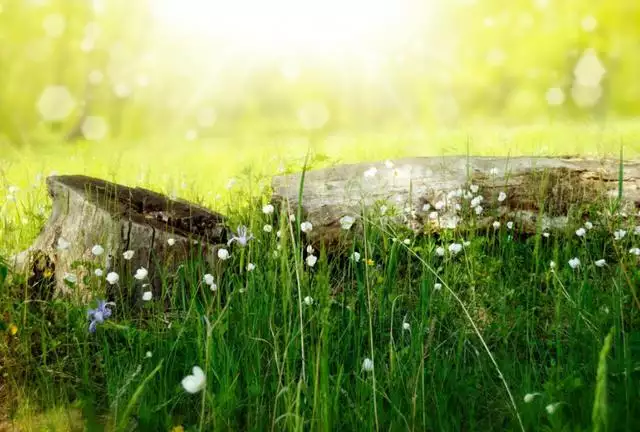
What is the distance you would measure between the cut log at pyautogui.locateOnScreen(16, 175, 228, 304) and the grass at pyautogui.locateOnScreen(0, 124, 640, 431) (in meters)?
0.09

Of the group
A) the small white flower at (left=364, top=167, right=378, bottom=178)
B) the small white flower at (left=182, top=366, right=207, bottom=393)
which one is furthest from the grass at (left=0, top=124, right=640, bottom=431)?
the small white flower at (left=364, top=167, right=378, bottom=178)

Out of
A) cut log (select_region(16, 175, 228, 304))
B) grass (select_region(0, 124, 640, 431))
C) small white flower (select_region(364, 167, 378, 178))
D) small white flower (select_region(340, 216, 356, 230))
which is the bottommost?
grass (select_region(0, 124, 640, 431))

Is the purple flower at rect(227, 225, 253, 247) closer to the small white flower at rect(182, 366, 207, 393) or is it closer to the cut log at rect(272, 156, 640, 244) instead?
the cut log at rect(272, 156, 640, 244)

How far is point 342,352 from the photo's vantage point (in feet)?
7.38

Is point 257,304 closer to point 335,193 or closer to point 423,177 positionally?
point 335,193

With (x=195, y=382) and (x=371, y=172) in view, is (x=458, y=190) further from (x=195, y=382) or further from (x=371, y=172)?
(x=195, y=382)

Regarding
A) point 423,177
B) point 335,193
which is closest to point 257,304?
point 335,193

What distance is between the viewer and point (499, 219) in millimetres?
3445

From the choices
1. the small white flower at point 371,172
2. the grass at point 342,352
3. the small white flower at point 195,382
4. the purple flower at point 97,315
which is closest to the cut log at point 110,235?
the grass at point 342,352

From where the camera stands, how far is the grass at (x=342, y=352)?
1731mm

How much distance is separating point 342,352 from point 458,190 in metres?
1.40

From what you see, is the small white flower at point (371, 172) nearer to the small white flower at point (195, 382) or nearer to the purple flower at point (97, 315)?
the purple flower at point (97, 315)

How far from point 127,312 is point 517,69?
25.6 ft

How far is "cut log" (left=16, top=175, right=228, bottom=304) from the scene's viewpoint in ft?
9.11
